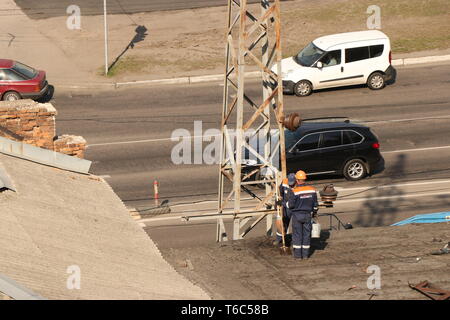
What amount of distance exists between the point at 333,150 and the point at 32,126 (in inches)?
431

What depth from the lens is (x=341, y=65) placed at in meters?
31.9

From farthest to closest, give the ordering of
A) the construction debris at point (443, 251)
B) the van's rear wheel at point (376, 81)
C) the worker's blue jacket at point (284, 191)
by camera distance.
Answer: the van's rear wheel at point (376, 81)
the worker's blue jacket at point (284, 191)
the construction debris at point (443, 251)

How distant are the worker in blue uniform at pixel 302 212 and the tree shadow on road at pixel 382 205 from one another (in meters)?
8.05

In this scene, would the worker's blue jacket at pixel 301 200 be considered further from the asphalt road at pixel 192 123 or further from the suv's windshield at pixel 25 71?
the suv's windshield at pixel 25 71

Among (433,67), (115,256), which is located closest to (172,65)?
(433,67)

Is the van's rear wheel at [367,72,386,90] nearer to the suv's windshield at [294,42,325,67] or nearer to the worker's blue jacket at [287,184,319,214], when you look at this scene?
the suv's windshield at [294,42,325,67]

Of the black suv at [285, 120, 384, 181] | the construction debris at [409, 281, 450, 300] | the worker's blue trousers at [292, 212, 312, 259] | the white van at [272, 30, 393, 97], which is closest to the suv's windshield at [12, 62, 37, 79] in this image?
the white van at [272, 30, 393, 97]

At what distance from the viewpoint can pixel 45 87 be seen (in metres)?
32.1

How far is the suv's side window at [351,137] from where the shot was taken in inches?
980

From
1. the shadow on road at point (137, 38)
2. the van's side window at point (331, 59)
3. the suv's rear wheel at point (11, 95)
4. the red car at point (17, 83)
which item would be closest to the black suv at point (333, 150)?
the van's side window at point (331, 59)

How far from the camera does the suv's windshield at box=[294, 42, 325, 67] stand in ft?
105

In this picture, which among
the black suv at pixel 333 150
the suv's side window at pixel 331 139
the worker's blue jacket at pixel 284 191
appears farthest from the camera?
the suv's side window at pixel 331 139

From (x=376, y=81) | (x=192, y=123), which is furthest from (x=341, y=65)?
(x=192, y=123)
